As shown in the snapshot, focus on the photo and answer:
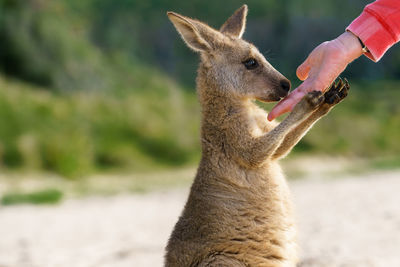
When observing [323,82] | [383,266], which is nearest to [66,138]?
[383,266]

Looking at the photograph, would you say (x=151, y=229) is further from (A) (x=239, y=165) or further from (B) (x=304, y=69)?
(B) (x=304, y=69)

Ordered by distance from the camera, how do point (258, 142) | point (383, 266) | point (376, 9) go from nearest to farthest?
point (376, 9) < point (258, 142) < point (383, 266)

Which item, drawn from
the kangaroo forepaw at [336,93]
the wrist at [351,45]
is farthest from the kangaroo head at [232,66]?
the wrist at [351,45]

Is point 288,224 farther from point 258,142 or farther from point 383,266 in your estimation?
point 383,266

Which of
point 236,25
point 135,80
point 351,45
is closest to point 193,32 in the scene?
point 236,25

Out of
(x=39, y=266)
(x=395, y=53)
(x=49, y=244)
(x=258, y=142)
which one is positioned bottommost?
(x=258, y=142)

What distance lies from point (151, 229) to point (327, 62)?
491cm

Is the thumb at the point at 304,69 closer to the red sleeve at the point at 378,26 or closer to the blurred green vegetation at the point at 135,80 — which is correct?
the red sleeve at the point at 378,26

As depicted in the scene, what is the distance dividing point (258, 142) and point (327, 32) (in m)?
13.1

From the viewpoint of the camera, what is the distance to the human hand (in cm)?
316

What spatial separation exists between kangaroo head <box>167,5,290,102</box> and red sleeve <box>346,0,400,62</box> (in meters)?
0.81

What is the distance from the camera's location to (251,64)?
403 cm

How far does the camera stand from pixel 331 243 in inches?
226

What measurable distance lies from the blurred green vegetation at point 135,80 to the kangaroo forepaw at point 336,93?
34.2ft
